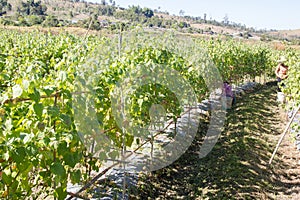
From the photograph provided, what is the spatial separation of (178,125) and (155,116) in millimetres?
2211

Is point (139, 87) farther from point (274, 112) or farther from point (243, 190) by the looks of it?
point (274, 112)

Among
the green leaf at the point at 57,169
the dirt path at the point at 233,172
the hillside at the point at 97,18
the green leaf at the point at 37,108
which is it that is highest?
the hillside at the point at 97,18

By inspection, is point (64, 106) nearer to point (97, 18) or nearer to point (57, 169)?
point (57, 169)

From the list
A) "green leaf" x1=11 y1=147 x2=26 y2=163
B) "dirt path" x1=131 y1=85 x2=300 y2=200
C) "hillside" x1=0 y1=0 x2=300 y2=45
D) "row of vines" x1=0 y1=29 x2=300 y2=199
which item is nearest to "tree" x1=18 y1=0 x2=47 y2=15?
"hillside" x1=0 y1=0 x2=300 y2=45

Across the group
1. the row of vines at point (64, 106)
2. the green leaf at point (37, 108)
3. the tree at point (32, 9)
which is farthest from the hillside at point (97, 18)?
the green leaf at point (37, 108)

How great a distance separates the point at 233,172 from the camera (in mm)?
5328

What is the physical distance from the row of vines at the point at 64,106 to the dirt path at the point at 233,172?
30.4 inches

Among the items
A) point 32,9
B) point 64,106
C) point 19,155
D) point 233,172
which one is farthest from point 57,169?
point 32,9

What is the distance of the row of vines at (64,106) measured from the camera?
215cm

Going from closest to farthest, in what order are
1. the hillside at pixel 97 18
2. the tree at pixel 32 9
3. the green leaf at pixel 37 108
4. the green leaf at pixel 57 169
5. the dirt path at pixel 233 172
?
the green leaf at pixel 37 108 < the green leaf at pixel 57 169 < the dirt path at pixel 233 172 < the hillside at pixel 97 18 < the tree at pixel 32 9

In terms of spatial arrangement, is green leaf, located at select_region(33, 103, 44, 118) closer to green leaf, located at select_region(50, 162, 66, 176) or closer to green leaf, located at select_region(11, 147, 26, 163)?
green leaf, located at select_region(11, 147, 26, 163)

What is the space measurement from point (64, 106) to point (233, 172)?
340 centimetres

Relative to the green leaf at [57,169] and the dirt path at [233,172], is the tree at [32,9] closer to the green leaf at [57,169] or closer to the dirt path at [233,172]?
the dirt path at [233,172]

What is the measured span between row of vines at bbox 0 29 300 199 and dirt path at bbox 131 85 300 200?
0.77 m
